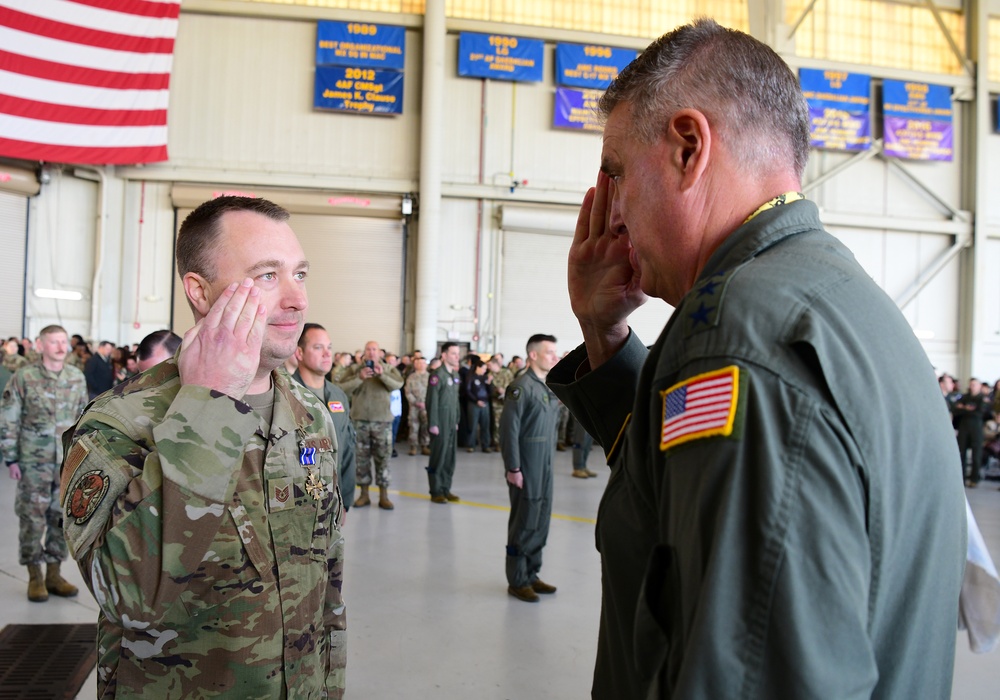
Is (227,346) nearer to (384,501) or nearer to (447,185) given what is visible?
(384,501)

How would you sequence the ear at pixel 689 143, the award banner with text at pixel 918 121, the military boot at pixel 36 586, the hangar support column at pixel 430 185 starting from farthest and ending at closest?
the award banner with text at pixel 918 121
the hangar support column at pixel 430 185
the military boot at pixel 36 586
the ear at pixel 689 143

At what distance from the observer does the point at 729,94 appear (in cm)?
96

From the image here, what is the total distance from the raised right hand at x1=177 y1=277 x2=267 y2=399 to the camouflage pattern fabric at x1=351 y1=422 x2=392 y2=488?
6449 mm

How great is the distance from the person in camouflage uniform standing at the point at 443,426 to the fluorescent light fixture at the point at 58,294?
8.48 metres

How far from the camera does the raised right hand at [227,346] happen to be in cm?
143

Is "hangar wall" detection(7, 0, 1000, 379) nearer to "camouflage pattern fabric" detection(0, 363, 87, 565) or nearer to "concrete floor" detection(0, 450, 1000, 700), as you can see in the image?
"concrete floor" detection(0, 450, 1000, 700)

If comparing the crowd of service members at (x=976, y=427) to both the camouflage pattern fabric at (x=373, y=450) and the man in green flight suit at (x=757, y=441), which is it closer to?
the camouflage pattern fabric at (x=373, y=450)

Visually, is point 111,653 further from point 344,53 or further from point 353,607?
point 344,53

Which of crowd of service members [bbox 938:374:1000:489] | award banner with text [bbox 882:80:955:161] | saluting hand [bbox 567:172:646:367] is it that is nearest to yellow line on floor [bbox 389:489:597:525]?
saluting hand [bbox 567:172:646:367]

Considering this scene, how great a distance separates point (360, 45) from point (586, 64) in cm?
458

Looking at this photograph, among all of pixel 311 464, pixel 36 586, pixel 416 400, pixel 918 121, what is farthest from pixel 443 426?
pixel 918 121

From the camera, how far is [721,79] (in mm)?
962

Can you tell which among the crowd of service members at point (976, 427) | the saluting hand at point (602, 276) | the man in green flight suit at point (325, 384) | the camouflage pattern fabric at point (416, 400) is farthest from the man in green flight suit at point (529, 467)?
the crowd of service members at point (976, 427)

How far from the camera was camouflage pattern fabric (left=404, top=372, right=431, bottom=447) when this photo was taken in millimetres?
12383
